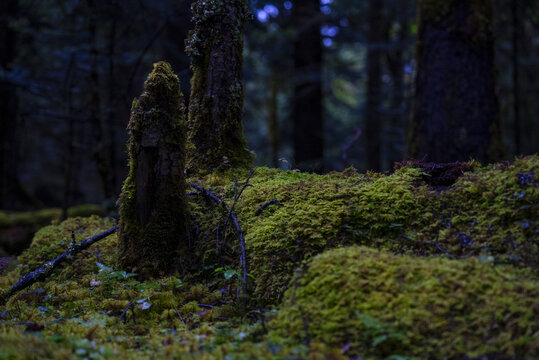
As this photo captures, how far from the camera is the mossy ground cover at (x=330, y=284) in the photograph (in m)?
2.04

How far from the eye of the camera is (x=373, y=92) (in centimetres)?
1293

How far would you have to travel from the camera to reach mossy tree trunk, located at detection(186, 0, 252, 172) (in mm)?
4500

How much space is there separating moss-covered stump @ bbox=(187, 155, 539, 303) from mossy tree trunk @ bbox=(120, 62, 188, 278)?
333 mm

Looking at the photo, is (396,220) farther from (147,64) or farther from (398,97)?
(398,97)

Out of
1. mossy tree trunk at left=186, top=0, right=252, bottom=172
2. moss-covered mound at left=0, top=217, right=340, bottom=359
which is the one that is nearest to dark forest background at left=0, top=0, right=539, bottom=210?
mossy tree trunk at left=186, top=0, right=252, bottom=172

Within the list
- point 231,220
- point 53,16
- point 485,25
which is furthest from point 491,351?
point 53,16

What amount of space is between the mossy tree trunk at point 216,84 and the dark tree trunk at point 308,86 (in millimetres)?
6662

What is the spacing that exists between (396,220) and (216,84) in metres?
2.66

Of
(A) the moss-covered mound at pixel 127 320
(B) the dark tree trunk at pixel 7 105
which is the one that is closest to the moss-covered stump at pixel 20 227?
(B) the dark tree trunk at pixel 7 105

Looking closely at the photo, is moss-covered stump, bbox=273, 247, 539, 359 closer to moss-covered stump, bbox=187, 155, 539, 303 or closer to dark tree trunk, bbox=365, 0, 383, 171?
moss-covered stump, bbox=187, 155, 539, 303

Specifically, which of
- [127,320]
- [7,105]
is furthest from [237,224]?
[7,105]

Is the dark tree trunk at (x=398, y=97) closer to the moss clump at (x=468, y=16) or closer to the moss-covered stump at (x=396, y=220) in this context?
the moss clump at (x=468, y=16)

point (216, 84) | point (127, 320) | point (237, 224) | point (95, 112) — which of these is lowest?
point (127, 320)

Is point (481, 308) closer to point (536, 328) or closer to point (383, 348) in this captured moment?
point (536, 328)
